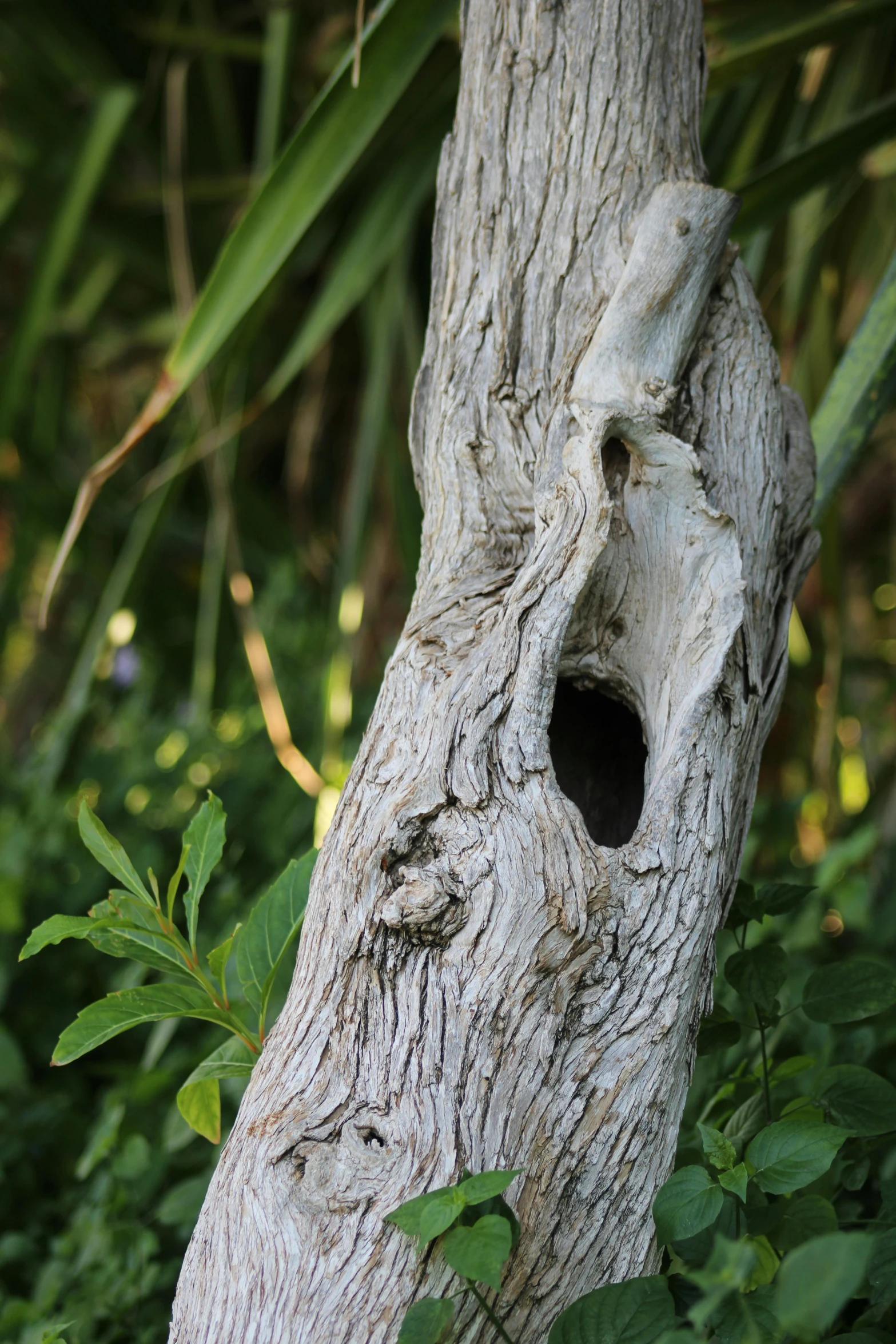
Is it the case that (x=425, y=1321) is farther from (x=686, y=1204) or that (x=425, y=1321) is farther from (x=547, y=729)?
(x=547, y=729)

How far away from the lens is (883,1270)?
1.63 feet

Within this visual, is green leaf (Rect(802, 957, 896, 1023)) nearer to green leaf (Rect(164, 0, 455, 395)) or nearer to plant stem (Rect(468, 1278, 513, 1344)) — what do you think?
plant stem (Rect(468, 1278, 513, 1344))

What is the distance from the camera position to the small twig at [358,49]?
75 centimetres

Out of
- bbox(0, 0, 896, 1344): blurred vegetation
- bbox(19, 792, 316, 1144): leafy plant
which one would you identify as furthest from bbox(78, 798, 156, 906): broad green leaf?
bbox(0, 0, 896, 1344): blurred vegetation

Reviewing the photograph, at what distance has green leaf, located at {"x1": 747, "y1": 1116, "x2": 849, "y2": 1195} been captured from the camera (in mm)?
471

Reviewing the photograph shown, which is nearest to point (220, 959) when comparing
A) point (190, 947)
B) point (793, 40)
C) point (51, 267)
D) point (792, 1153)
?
point (190, 947)

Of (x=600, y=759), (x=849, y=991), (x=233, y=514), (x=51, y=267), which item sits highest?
(x=51, y=267)

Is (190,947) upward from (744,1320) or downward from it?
upward

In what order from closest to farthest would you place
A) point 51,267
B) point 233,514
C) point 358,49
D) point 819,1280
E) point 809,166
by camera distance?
1. point 819,1280
2. point 358,49
3. point 809,166
4. point 51,267
5. point 233,514

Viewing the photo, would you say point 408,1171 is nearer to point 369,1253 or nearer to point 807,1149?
point 369,1253

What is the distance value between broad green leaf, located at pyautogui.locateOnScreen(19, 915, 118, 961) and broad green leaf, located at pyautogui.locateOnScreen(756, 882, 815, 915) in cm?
39

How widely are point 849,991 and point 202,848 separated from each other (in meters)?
0.39

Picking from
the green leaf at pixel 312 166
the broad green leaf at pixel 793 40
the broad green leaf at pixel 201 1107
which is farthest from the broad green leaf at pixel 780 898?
the broad green leaf at pixel 793 40

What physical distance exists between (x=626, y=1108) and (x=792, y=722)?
1.68 meters
